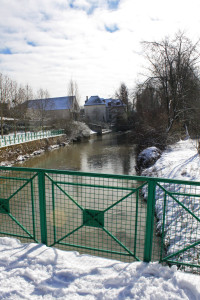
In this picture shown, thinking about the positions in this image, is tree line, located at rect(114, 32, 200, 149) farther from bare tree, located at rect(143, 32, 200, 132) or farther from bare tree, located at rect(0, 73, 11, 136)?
bare tree, located at rect(0, 73, 11, 136)

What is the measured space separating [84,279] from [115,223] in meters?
2.73

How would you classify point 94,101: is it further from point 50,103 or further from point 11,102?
point 11,102

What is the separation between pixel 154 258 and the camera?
4.98 metres

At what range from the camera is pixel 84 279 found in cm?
264

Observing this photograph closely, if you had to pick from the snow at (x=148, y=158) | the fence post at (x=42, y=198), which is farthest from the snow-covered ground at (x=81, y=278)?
the snow at (x=148, y=158)

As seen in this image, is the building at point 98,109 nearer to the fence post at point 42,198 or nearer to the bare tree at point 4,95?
the bare tree at point 4,95

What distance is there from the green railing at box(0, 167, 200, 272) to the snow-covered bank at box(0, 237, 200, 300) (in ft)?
1.07

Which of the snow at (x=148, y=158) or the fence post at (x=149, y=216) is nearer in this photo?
the fence post at (x=149, y=216)

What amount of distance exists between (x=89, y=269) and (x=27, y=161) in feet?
57.9

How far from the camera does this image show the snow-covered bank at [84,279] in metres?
2.38

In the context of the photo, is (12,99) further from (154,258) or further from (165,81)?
(154,258)

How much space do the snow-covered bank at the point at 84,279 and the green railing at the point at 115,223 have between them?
326 millimetres

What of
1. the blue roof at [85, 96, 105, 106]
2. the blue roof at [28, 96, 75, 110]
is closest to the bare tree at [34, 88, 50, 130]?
the blue roof at [28, 96, 75, 110]

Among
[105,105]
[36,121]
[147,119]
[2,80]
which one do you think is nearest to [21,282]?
[147,119]
